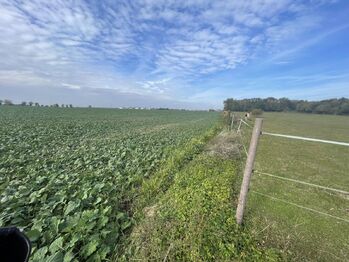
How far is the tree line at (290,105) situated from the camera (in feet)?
294

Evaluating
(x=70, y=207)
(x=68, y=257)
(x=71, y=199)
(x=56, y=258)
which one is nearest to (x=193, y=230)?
(x=68, y=257)

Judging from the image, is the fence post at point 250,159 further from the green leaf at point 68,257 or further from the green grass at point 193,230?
the green leaf at point 68,257

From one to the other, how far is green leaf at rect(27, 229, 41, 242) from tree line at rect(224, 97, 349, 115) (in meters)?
88.9

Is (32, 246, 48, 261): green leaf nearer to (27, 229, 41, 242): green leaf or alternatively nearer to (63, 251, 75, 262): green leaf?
(63, 251, 75, 262): green leaf

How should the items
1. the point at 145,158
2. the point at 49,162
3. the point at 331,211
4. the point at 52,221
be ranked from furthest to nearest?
the point at 145,158, the point at 49,162, the point at 331,211, the point at 52,221

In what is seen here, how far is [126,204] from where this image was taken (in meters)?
4.60

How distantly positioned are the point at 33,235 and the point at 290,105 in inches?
4768

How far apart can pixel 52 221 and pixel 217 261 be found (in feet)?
9.01

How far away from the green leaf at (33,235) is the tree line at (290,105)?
88.9 metres

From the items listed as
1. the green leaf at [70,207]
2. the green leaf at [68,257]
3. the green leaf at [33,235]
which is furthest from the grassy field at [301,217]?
the green leaf at [33,235]

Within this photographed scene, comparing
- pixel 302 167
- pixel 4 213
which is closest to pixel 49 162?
pixel 4 213

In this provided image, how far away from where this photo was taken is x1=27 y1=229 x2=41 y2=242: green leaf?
290 cm

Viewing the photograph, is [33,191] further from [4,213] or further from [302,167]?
[302,167]

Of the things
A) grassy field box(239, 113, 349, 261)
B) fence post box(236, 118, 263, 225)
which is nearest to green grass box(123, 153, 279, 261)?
fence post box(236, 118, 263, 225)
